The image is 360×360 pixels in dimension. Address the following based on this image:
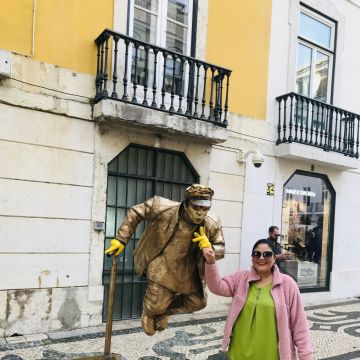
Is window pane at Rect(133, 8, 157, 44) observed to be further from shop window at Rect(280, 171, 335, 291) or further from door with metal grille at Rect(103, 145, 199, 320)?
shop window at Rect(280, 171, 335, 291)

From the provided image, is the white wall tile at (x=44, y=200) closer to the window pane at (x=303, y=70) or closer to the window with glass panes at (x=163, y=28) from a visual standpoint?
the window with glass panes at (x=163, y=28)

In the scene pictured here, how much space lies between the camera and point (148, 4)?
680cm

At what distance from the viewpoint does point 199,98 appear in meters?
7.20

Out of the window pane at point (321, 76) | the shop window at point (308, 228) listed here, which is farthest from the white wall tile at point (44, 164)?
the window pane at point (321, 76)

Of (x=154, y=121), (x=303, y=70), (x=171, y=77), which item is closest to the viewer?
(x=154, y=121)

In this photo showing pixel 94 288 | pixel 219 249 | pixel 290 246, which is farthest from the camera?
pixel 290 246

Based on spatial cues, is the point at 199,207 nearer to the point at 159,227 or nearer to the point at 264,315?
the point at 159,227

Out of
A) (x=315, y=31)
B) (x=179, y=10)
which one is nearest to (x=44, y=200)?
(x=179, y=10)

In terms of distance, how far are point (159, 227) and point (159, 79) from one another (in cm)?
402

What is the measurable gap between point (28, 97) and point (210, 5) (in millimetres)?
3569

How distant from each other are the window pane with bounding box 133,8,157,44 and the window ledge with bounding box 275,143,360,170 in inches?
123

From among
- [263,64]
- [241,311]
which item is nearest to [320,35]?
[263,64]

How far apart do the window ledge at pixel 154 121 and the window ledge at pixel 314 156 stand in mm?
1584

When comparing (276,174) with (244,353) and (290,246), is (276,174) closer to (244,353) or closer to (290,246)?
(290,246)
